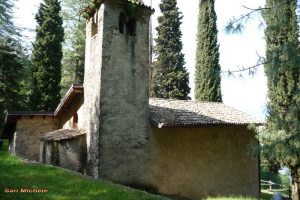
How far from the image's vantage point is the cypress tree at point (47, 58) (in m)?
25.1

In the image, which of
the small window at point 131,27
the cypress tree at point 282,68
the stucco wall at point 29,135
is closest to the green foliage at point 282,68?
the cypress tree at point 282,68

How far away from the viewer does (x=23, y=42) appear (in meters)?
28.4

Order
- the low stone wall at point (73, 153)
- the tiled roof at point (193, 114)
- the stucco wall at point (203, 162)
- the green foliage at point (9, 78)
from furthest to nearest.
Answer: the green foliage at point (9, 78) < the stucco wall at point (203, 162) < the tiled roof at point (193, 114) < the low stone wall at point (73, 153)

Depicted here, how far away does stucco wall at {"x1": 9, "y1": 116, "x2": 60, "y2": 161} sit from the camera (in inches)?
726

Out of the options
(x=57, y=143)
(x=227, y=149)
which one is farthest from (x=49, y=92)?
(x=227, y=149)

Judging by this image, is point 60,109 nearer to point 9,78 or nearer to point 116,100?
point 116,100

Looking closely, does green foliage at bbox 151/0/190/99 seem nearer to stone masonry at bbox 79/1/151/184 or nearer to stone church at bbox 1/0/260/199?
stone church at bbox 1/0/260/199

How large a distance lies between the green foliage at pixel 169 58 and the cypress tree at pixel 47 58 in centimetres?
805

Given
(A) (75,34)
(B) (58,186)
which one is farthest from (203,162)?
(A) (75,34)

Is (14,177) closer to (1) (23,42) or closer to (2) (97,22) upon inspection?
(2) (97,22)

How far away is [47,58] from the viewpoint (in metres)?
26.2

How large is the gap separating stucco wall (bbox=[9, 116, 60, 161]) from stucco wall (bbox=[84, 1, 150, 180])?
5758 millimetres

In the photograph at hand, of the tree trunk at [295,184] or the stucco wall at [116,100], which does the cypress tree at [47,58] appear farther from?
the tree trunk at [295,184]

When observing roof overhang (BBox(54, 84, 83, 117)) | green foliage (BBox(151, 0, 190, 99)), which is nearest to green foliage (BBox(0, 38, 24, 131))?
roof overhang (BBox(54, 84, 83, 117))
